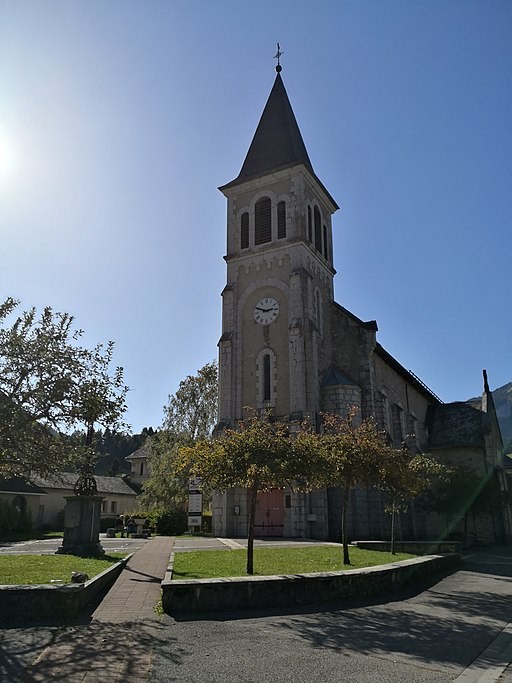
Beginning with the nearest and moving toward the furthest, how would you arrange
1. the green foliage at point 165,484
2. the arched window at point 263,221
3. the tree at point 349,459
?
the tree at point 349,459
the arched window at point 263,221
the green foliage at point 165,484

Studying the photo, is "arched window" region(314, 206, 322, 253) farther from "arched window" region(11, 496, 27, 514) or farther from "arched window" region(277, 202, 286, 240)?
"arched window" region(11, 496, 27, 514)

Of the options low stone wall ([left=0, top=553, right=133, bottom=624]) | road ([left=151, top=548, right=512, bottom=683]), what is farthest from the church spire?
low stone wall ([left=0, top=553, right=133, bottom=624])

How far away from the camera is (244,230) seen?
33.8m

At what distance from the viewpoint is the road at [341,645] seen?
20.6 feet

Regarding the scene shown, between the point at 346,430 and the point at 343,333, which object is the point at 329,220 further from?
the point at 346,430

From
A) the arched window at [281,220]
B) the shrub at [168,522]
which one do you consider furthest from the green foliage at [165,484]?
the arched window at [281,220]

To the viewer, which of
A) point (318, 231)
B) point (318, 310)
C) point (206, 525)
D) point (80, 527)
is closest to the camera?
point (80, 527)

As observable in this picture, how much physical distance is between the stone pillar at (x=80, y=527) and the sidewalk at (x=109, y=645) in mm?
5798

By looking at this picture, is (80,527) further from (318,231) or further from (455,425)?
(455,425)

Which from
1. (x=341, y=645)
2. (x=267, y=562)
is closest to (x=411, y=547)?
(x=267, y=562)

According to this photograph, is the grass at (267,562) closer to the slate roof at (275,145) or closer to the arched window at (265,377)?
the arched window at (265,377)

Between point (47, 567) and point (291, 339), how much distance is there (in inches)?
715

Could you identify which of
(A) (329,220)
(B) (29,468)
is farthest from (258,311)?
(B) (29,468)

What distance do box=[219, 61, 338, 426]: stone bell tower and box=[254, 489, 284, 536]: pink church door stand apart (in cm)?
427
